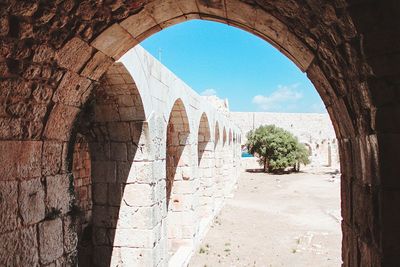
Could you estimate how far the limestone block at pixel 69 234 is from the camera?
10.8 feet

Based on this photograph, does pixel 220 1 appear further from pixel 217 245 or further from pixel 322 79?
pixel 217 245

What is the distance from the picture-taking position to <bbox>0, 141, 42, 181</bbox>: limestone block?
2.57 meters

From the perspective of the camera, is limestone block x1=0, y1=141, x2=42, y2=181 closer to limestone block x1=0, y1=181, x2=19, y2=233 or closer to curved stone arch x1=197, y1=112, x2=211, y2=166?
limestone block x1=0, y1=181, x2=19, y2=233

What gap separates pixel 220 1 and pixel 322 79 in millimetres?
1010

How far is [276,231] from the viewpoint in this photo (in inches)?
414

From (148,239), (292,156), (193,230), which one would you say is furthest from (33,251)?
(292,156)

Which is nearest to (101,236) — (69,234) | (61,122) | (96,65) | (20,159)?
(69,234)

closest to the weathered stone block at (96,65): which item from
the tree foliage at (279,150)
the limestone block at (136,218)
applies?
the limestone block at (136,218)

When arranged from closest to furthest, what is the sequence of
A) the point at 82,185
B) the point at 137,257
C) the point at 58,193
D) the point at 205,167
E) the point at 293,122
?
1. the point at 58,193
2. the point at 137,257
3. the point at 82,185
4. the point at 205,167
5. the point at 293,122

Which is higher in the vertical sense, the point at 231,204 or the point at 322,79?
the point at 322,79

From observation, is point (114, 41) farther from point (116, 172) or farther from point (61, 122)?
point (116, 172)

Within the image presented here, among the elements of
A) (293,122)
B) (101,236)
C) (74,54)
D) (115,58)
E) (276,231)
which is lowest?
(276,231)

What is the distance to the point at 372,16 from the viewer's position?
1620 millimetres

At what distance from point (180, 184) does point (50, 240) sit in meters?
5.58
